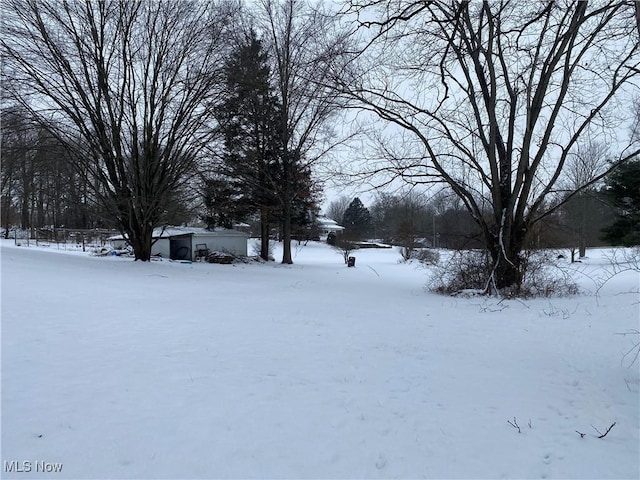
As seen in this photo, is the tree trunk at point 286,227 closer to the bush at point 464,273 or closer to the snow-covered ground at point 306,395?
the bush at point 464,273

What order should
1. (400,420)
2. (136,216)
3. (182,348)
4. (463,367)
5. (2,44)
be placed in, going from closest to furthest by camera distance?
(400,420) < (463,367) < (182,348) < (2,44) < (136,216)

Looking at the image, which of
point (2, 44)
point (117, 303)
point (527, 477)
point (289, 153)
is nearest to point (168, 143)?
point (2, 44)

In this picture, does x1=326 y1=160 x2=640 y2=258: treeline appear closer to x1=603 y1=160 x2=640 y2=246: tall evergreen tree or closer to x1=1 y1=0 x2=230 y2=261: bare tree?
x1=603 y1=160 x2=640 y2=246: tall evergreen tree

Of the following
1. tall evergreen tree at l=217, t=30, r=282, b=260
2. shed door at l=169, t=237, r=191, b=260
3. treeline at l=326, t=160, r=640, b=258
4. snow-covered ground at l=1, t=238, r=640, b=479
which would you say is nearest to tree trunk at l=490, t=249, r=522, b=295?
treeline at l=326, t=160, r=640, b=258

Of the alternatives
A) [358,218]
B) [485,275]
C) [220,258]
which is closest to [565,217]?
[485,275]

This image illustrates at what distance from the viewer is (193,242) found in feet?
94.2

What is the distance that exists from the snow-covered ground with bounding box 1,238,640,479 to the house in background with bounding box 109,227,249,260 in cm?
2118

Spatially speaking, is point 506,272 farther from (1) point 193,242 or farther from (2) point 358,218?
(2) point 358,218

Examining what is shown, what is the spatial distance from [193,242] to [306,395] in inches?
1032

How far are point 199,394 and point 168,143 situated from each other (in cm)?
1622

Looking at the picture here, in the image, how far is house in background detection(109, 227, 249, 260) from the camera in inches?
1125

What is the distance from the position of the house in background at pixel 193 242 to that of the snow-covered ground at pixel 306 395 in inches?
834

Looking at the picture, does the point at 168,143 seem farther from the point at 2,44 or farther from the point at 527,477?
the point at 527,477

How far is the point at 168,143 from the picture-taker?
18078 mm
